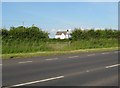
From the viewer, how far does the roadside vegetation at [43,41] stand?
108ft

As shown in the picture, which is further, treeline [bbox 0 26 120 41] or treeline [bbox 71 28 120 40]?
treeline [bbox 71 28 120 40]

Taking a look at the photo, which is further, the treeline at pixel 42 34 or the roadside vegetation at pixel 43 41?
the treeline at pixel 42 34

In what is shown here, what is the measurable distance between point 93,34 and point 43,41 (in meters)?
18.8

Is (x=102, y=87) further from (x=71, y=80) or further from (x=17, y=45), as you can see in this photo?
(x=17, y=45)

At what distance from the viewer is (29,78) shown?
12508 mm

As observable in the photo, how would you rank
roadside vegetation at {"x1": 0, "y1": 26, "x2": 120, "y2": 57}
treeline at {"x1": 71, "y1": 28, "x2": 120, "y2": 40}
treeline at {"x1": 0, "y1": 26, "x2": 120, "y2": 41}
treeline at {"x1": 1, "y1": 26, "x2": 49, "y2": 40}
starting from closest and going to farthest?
1. roadside vegetation at {"x1": 0, "y1": 26, "x2": 120, "y2": 57}
2. treeline at {"x1": 1, "y1": 26, "x2": 49, "y2": 40}
3. treeline at {"x1": 0, "y1": 26, "x2": 120, "y2": 41}
4. treeline at {"x1": 71, "y1": 28, "x2": 120, "y2": 40}

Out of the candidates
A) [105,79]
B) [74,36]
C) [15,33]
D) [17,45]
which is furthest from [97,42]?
[105,79]

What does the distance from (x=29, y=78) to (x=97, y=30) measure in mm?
49637

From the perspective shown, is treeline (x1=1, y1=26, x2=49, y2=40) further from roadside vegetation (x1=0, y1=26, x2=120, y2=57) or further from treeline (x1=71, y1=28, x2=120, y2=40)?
treeline (x1=71, y1=28, x2=120, y2=40)

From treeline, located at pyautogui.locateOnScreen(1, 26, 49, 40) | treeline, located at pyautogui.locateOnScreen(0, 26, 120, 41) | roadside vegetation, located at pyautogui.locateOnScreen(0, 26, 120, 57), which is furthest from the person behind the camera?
treeline, located at pyautogui.locateOnScreen(0, 26, 120, 41)

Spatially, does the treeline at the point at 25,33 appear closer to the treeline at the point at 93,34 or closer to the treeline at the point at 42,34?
the treeline at the point at 42,34

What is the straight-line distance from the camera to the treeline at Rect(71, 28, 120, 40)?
57.6 meters

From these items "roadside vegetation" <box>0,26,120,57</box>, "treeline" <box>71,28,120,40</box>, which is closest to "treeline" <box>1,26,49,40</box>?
"roadside vegetation" <box>0,26,120,57</box>

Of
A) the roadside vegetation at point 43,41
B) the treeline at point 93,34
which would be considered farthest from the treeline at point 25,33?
the treeline at point 93,34
